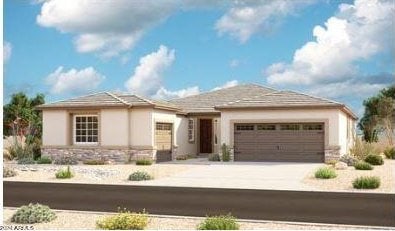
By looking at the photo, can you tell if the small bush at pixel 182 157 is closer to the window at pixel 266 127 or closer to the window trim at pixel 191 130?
the window trim at pixel 191 130

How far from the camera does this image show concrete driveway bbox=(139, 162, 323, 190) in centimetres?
1928

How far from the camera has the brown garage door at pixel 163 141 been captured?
30.7 metres

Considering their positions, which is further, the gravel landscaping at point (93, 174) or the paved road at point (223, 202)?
the gravel landscaping at point (93, 174)

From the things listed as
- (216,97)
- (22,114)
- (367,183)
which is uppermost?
(216,97)

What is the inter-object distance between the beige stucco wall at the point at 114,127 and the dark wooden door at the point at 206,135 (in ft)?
24.8

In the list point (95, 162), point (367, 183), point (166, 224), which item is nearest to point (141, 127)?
point (95, 162)

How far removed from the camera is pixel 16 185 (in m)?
19.8

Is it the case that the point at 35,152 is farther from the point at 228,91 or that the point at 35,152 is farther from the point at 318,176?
the point at 318,176

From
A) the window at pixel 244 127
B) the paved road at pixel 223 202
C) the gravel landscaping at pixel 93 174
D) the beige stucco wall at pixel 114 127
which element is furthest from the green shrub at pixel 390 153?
the paved road at pixel 223 202

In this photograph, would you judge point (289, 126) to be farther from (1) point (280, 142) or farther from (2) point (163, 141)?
(2) point (163, 141)

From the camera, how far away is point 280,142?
29312 mm

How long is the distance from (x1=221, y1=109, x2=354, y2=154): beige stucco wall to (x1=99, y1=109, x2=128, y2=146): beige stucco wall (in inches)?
216

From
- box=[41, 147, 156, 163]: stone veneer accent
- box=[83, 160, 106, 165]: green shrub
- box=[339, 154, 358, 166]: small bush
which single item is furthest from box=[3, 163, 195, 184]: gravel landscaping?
box=[339, 154, 358, 166]: small bush

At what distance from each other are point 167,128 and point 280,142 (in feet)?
23.3
